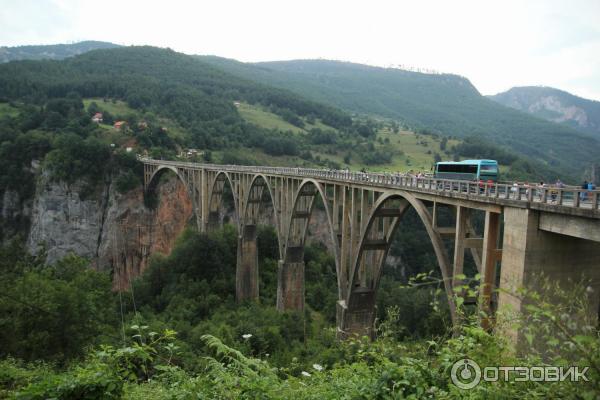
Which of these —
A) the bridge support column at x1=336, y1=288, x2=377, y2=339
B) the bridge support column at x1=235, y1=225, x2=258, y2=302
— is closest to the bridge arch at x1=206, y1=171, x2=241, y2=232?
the bridge support column at x1=235, y1=225, x2=258, y2=302

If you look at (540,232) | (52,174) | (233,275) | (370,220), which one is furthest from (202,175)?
(540,232)

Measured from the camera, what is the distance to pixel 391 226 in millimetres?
23031

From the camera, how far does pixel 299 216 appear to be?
33062 mm

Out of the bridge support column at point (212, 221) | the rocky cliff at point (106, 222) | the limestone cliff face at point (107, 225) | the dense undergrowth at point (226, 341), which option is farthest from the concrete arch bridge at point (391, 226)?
the limestone cliff face at point (107, 225)

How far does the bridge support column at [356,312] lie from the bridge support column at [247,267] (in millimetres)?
18308

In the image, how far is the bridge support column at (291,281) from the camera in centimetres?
3538

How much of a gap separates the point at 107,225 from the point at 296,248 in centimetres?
3758

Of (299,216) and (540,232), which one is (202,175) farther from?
(540,232)

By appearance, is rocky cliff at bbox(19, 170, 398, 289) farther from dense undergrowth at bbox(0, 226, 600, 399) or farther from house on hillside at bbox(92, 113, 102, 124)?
house on hillside at bbox(92, 113, 102, 124)

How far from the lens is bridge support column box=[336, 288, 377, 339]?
82.3ft

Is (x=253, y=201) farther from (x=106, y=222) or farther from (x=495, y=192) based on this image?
(x=106, y=222)

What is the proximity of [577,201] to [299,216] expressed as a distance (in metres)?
23.0
